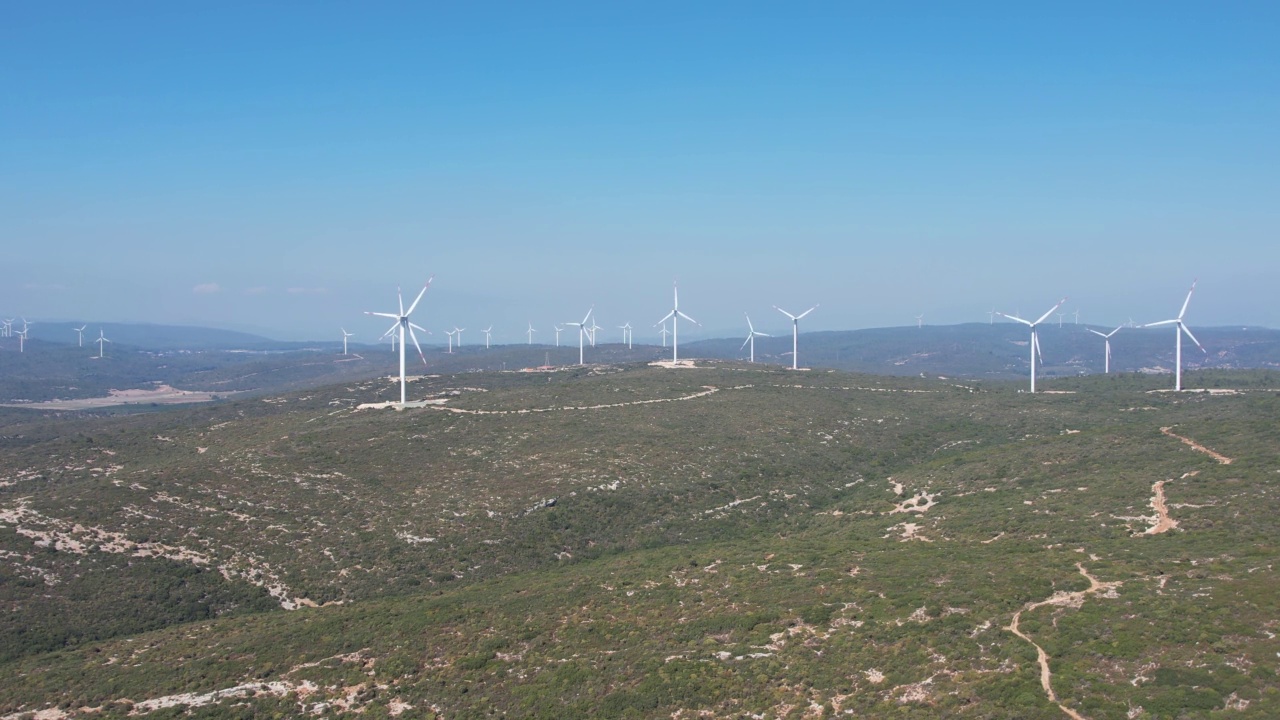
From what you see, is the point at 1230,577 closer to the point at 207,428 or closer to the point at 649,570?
the point at 649,570

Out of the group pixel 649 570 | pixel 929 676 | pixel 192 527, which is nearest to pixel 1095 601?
pixel 929 676

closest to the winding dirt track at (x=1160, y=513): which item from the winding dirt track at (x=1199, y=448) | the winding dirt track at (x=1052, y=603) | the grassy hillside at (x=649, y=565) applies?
the grassy hillside at (x=649, y=565)

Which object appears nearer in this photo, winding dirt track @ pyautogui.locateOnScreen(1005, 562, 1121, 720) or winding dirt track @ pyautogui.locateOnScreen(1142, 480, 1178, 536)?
winding dirt track @ pyautogui.locateOnScreen(1005, 562, 1121, 720)

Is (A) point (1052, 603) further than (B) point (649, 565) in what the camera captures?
No

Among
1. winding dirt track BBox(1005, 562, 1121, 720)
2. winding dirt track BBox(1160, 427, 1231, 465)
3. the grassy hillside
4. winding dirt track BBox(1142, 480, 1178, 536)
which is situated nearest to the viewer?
winding dirt track BBox(1005, 562, 1121, 720)

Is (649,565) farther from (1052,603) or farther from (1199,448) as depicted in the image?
(1199,448)

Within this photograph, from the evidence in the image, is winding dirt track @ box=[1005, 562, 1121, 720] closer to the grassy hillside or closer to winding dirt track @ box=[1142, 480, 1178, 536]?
the grassy hillside

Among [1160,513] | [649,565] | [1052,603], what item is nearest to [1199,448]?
[1160,513]

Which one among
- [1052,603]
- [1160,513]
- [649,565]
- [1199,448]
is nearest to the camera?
[1052,603]

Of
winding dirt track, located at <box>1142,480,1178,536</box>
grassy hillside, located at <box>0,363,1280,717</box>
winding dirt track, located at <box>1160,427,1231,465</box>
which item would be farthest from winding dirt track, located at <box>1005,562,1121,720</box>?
winding dirt track, located at <box>1160,427,1231,465</box>

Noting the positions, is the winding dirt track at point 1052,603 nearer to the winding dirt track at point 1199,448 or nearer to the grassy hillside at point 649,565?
the grassy hillside at point 649,565

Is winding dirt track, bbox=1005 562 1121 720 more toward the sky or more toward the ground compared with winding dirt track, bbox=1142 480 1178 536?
more toward the ground
